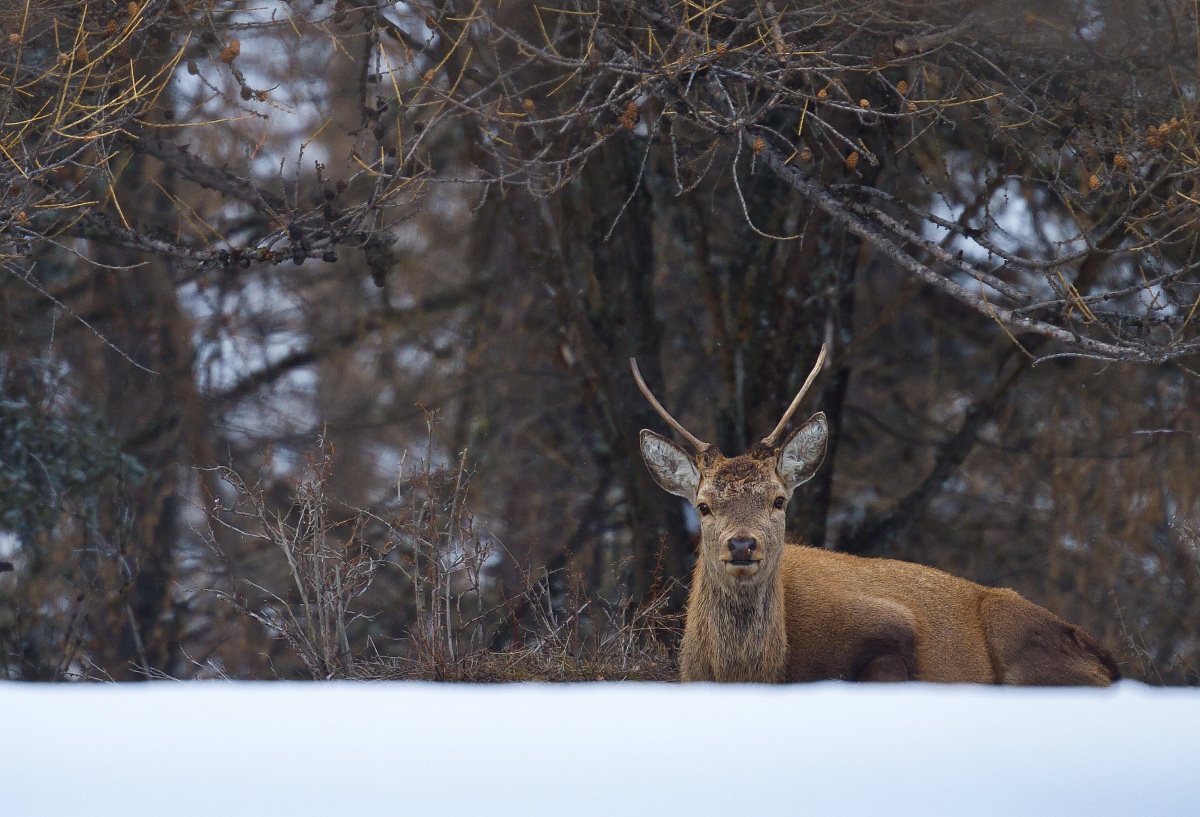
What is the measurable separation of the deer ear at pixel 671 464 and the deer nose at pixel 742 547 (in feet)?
1.81

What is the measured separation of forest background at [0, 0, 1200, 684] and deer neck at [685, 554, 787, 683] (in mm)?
748

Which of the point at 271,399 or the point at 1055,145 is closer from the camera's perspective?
the point at 1055,145

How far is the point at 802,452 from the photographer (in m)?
6.70

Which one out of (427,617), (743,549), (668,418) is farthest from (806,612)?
(427,617)

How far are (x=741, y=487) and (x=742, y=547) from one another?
35 cm

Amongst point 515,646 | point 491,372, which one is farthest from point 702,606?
point 491,372

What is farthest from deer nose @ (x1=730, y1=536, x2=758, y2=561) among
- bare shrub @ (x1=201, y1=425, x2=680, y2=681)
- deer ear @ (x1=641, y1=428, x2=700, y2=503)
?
bare shrub @ (x1=201, y1=425, x2=680, y2=681)

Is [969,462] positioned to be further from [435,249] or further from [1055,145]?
[1055,145]

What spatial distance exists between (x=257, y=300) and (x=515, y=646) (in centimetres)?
933

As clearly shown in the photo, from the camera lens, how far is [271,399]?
51.9 ft

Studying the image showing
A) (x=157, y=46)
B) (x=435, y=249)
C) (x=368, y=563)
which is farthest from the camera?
(x=435, y=249)

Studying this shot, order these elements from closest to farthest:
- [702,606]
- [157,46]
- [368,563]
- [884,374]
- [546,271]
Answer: [702,606] < [368,563] < [157,46] < [546,271] < [884,374]

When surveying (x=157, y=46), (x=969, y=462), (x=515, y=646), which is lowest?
(x=515, y=646)

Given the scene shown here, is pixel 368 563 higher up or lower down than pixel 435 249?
lower down
